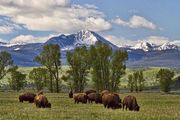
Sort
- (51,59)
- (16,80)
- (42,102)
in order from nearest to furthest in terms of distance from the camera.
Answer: (42,102) < (51,59) < (16,80)

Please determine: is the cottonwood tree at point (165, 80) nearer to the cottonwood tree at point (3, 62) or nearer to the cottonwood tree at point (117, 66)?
the cottonwood tree at point (117, 66)

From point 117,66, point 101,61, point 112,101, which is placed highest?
point 101,61

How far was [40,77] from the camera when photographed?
17688 centimetres

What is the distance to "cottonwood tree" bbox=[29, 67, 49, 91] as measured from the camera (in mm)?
172625

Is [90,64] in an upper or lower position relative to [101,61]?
lower

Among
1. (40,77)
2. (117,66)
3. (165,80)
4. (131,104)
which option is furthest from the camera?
(165,80)

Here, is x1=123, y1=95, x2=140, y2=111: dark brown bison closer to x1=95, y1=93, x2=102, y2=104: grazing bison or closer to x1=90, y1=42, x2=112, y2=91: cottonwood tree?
x1=95, y1=93, x2=102, y2=104: grazing bison

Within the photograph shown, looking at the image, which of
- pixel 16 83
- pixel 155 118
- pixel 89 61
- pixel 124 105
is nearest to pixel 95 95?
pixel 124 105

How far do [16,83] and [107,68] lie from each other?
5228 cm

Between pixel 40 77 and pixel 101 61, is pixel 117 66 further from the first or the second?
pixel 40 77

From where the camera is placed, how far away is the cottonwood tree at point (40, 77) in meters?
173

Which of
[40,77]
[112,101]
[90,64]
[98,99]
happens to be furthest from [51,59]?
[112,101]

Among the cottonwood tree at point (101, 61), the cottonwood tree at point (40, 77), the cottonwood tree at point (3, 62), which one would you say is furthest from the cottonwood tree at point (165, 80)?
the cottonwood tree at point (3, 62)

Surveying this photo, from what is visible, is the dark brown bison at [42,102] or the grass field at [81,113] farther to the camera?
the dark brown bison at [42,102]
